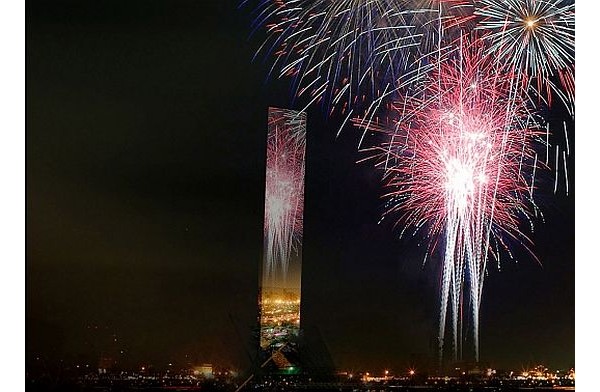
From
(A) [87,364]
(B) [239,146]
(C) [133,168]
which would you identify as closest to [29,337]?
(A) [87,364]

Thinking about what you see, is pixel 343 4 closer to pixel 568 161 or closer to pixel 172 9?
pixel 172 9

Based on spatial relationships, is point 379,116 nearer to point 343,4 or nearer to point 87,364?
point 343,4

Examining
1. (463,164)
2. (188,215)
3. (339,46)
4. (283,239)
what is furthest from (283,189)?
(463,164)

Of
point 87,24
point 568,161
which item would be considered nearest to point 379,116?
point 568,161

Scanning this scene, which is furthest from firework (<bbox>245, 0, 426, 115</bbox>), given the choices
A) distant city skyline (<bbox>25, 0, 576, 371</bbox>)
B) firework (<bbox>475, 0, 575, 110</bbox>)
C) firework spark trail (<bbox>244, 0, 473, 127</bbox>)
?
firework (<bbox>475, 0, 575, 110</bbox>)

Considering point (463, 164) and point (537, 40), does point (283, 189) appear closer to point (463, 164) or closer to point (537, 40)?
point (463, 164)

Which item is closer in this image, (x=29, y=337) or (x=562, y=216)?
(x=29, y=337)
